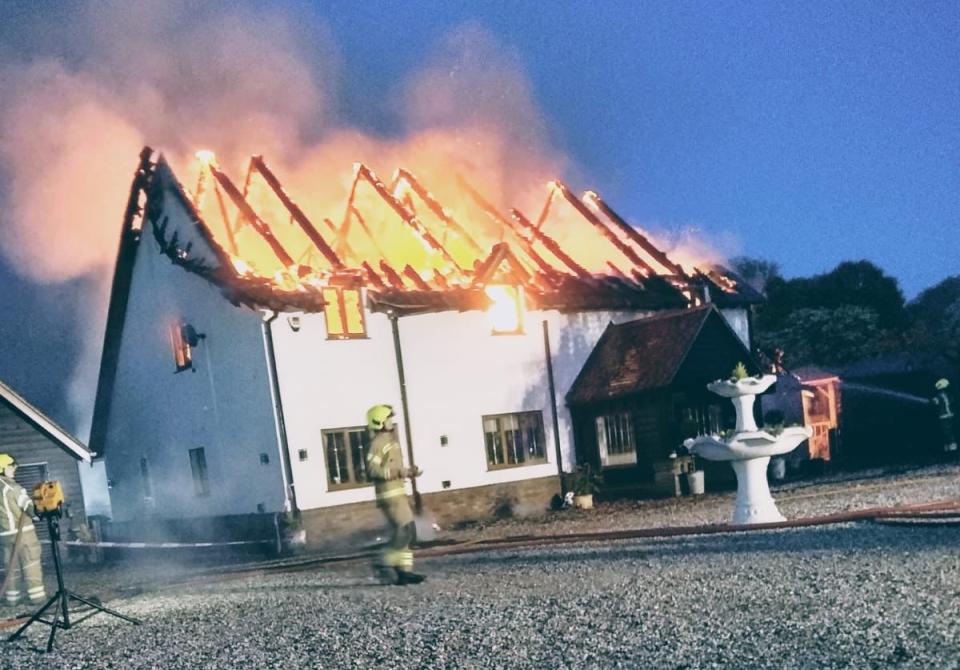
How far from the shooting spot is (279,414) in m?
16.7

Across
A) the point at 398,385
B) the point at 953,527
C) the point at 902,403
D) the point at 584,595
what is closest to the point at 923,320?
the point at 902,403

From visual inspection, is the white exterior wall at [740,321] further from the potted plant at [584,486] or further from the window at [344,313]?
the window at [344,313]

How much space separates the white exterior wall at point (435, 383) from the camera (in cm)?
1698

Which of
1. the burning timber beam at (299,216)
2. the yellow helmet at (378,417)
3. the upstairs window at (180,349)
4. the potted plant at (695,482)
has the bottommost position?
the potted plant at (695,482)

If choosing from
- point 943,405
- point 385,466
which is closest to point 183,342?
point 385,466

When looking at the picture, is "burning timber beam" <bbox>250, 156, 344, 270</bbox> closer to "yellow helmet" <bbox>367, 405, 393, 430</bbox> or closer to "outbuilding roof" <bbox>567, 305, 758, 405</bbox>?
"outbuilding roof" <bbox>567, 305, 758, 405</bbox>

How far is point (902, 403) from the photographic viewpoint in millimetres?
26125

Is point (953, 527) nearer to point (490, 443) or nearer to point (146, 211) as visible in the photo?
point (490, 443)

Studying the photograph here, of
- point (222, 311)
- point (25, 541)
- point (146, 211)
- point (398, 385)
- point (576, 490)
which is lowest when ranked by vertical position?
point (576, 490)

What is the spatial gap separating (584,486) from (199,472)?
8836mm

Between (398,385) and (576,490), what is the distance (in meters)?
4.74

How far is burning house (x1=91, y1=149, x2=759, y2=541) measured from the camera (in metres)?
17.1

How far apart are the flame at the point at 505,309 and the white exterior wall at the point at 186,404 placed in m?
5.49

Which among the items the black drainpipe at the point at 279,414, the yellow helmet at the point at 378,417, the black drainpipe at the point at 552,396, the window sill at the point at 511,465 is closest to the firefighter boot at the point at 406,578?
the yellow helmet at the point at 378,417
